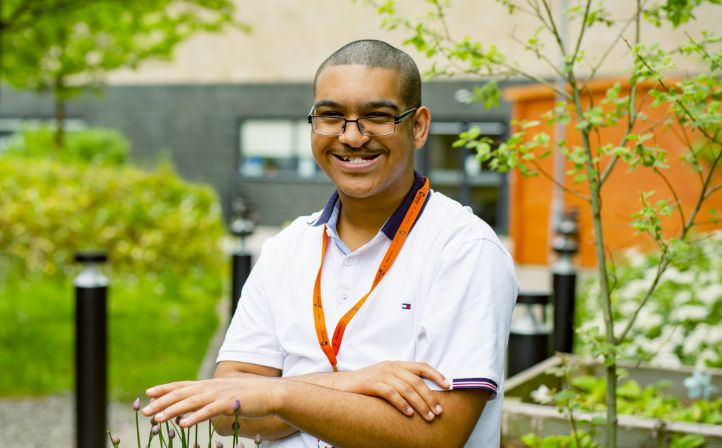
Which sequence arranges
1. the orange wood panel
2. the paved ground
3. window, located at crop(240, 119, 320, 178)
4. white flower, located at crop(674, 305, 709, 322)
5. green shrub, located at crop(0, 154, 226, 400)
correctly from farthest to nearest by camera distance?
window, located at crop(240, 119, 320, 178), the orange wood panel, green shrub, located at crop(0, 154, 226, 400), white flower, located at crop(674, 305, 709, 322), the paved ground

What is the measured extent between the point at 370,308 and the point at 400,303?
7cm

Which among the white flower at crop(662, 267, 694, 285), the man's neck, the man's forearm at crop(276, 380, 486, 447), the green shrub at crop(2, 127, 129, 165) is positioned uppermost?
the green shrub at crop(2, 127, 129, 165)

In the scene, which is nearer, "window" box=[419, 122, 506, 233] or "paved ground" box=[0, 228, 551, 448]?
"paved ground" box=[0, 228, 551, 448]

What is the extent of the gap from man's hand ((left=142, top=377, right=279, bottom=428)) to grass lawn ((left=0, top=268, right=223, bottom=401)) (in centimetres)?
450

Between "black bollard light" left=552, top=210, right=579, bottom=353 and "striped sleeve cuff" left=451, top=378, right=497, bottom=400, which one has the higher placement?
"striped sleeve cuff" left=451, top=378, right=497, bottom=400

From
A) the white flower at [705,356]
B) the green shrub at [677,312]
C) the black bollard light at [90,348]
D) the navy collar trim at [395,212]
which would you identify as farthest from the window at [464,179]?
the navy collar trim at [395,212]

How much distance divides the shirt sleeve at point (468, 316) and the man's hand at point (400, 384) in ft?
0.09

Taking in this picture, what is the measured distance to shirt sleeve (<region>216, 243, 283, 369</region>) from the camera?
2.44 meters

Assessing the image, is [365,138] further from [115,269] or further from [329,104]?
[115,269]

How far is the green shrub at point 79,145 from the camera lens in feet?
54.7

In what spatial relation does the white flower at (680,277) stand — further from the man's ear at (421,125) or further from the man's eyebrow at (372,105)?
the man's eyebrow at (372,105)

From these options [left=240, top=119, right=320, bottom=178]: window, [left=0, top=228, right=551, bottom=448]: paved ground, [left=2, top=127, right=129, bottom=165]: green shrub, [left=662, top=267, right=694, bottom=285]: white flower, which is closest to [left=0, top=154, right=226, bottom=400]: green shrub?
[left=0, top=228, right=551, bottom=448]: paved ground

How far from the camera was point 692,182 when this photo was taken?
12.3 meters

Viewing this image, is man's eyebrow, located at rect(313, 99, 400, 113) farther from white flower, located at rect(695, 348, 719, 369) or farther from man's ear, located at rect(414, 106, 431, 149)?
white flower, located at rect(695, 348, 719, 369)
